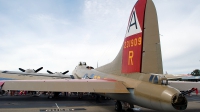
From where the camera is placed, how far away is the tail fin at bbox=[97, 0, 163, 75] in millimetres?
10625

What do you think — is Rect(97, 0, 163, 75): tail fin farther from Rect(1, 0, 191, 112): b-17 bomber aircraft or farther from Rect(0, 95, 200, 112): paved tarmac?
Rect(0, 95, 200, 112): paved tarmac

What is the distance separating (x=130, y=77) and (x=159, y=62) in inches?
72.7

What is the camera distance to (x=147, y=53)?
1076 centimetres

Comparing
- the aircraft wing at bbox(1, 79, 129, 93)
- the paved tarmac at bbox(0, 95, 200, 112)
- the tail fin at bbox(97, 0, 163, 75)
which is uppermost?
the tail fin at bbox(97, 0, 163, 75)

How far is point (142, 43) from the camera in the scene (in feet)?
36.0

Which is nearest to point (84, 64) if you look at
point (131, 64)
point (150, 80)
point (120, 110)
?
point (120, 110)

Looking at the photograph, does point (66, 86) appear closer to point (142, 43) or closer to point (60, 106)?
point (142, 43)

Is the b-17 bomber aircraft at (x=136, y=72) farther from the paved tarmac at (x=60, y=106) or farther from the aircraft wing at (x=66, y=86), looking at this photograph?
the paved tarmac at (x=60, y=106)

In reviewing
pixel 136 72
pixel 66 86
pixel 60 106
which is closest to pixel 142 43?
pixel 136 72

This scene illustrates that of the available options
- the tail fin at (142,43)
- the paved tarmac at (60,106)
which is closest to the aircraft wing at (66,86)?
the tail fin at (142,43)

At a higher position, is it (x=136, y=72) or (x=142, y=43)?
(x=142, y=43)

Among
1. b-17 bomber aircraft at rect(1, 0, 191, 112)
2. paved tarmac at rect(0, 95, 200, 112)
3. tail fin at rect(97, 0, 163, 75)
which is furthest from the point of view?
paved tarmac at rect(0, 95, 200, 112)

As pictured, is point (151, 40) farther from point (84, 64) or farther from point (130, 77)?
point (84, 64)

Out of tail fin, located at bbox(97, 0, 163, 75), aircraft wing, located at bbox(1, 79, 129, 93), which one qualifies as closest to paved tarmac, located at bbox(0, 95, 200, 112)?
aircraft wing, located at bbox(1, 79, 129, 93)
